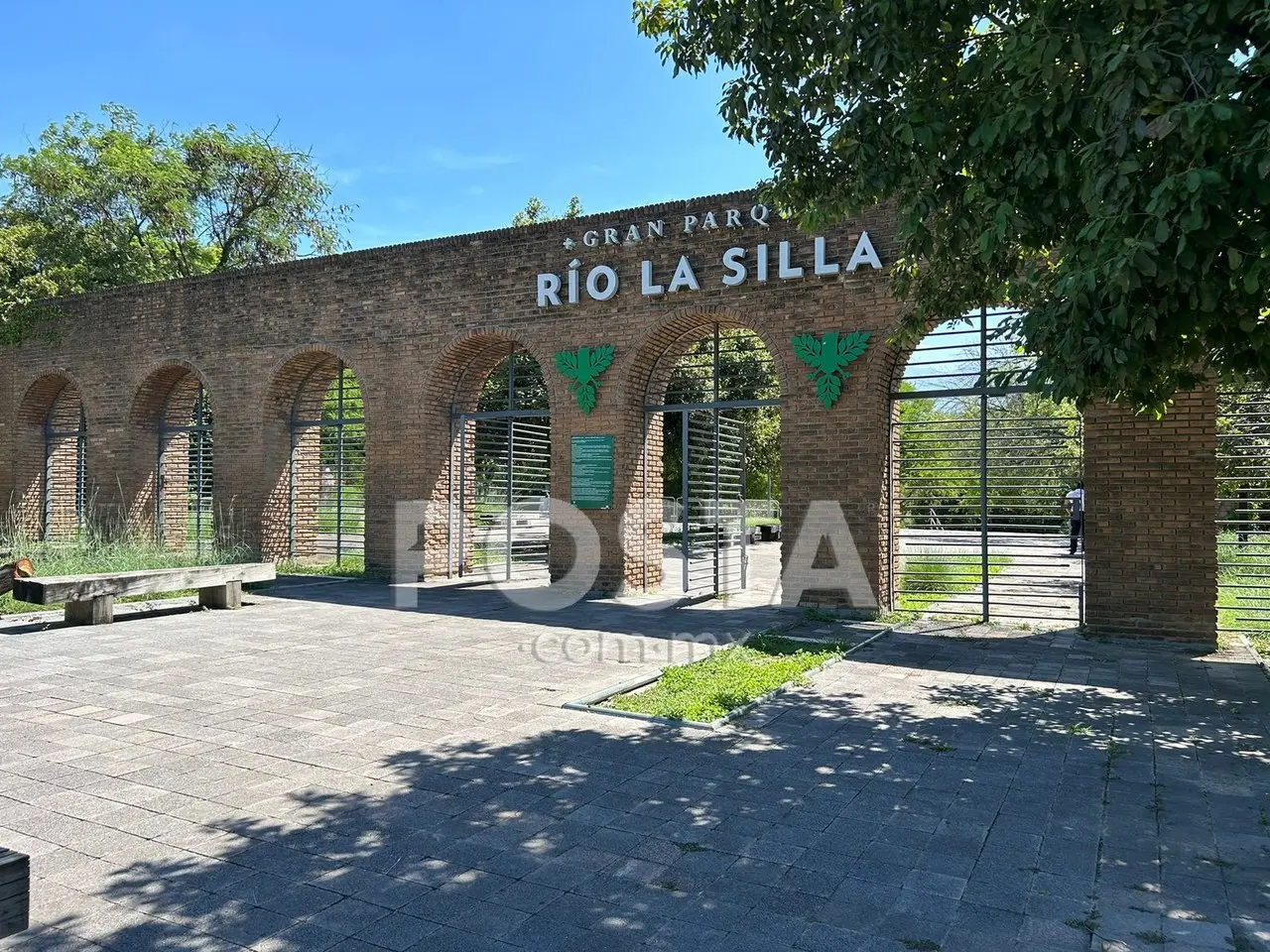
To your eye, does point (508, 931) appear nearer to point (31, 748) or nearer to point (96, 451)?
point (31, 748)

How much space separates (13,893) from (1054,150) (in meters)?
5.15

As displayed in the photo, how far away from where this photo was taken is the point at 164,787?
440cm

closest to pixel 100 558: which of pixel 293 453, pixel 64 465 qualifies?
pixel 293 453

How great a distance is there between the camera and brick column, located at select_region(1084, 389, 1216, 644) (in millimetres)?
8602

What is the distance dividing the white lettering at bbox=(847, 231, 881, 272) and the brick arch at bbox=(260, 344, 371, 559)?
8595 millimetres

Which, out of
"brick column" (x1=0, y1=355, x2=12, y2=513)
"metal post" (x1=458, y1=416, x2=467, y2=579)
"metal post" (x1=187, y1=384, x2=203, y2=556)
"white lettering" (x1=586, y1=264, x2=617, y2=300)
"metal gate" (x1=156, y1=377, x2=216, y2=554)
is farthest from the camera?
"brick column" (x1=0, y1=355, x2=12, y2=513)

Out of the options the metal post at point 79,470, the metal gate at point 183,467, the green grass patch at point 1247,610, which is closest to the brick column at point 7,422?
the metal post at point 79,470

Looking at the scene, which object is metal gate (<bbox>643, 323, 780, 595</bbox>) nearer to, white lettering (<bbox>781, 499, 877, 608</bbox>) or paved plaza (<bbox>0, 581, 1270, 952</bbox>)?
white lettering (<bbox>781, 499, 877, 608</bbox>)

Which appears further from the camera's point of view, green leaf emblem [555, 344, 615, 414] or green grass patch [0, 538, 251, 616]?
green leaf emblem [555, 344, 615, 414]

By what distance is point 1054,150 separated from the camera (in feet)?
14.6

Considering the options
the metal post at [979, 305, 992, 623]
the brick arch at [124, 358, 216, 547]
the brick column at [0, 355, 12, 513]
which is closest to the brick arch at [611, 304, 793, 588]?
the metal post at [979, 305, 992, 623]

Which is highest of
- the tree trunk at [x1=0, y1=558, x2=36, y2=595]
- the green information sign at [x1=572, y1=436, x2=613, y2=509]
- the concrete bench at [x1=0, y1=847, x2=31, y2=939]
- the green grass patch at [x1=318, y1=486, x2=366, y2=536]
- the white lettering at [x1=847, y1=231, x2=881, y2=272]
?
the white lettering at [x1=847, y1=231, x2=881, y2=272]

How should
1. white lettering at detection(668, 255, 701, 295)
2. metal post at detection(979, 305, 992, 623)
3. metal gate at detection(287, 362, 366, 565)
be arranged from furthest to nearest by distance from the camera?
metal gate at detection(287, 362, 366, 565)
white lettering at detection(668, 255, 701, 295)
metal post at detection(979, 305, 992, 623)

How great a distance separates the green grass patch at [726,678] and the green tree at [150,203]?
19938 millimetres
